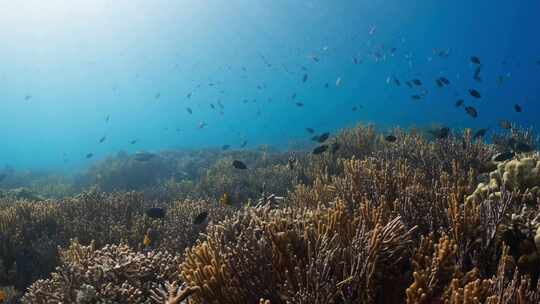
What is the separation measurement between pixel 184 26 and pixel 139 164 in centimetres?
10974

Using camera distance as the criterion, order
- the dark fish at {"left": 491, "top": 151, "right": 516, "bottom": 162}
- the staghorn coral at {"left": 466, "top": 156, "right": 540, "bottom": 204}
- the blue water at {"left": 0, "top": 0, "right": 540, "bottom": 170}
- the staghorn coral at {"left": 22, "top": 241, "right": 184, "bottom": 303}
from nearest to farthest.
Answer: the staghorn coral at {"left": 22, "top": 241, "right": 184, "bottom": 303} → the staghorn coral at {"left": 466, "top": 156, "right": 540, "bottom": 204} → the dark fish at {"left": 491, "top": 151, "right": 516, "bottom": 162} → the blue water at {"left": 0, "top": 0, "right": 540, "bottom": 170}

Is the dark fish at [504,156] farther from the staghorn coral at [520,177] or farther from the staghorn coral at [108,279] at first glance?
the staghorn coral at [108,279]

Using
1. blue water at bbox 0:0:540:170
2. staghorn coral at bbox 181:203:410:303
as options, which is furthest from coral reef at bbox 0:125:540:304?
blue water at bbox 0:0:540:170

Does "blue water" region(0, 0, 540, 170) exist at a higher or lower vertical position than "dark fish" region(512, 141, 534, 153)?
higher

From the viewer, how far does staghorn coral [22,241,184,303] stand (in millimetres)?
3623

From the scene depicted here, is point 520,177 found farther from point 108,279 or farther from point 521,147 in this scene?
point 108,279

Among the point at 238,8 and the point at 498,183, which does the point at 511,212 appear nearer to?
the point at 498,183

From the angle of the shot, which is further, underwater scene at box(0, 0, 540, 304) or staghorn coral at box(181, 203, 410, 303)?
underwater scene at box(0, 0, 540, 304)

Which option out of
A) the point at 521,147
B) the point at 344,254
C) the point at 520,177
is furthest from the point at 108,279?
the point at 521,147

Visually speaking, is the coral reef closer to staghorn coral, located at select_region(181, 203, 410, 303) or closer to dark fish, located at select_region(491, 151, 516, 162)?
staghorn coral, located at select_region(181, 203, 410, 303)

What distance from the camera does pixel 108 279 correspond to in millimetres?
3955

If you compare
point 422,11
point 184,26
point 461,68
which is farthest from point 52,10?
point 461,68

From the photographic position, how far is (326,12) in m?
100

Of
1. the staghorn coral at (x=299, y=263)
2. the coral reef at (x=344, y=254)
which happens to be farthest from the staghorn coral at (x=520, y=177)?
the staghorn coral at (x=299, y=263)
